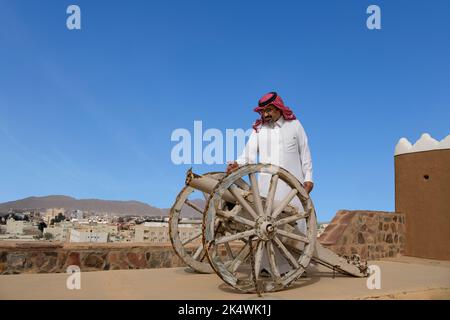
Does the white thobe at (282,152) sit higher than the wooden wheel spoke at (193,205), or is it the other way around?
the white thobe at (282,152)

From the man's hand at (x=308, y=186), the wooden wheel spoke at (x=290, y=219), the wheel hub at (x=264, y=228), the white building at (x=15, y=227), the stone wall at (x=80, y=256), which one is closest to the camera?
the wheel hub at (x=264, y=228)

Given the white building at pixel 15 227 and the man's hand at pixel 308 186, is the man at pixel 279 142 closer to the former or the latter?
the man's hand at pixel 308 186

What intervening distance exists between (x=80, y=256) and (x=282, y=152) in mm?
3281

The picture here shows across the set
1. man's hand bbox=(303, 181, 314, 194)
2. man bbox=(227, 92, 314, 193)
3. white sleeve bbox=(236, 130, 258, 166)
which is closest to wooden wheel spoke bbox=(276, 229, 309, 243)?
man's hand bbox=(303, 181, 314, 194)

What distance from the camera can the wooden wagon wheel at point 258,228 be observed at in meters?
3.32

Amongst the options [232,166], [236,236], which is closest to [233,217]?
[236,236]

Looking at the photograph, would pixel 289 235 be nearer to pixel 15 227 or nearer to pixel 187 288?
pixel 187 288

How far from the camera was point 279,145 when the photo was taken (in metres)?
4.55

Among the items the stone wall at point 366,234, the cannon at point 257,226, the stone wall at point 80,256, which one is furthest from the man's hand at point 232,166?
the stone wall at point 366,234

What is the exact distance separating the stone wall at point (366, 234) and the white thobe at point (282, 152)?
3.14 metres

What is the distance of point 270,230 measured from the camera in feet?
11.7

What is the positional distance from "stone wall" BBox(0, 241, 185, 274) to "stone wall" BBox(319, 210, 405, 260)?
287 centimetres

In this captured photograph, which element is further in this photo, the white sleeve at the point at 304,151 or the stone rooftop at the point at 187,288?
the white sleeve at the point at 304,151
